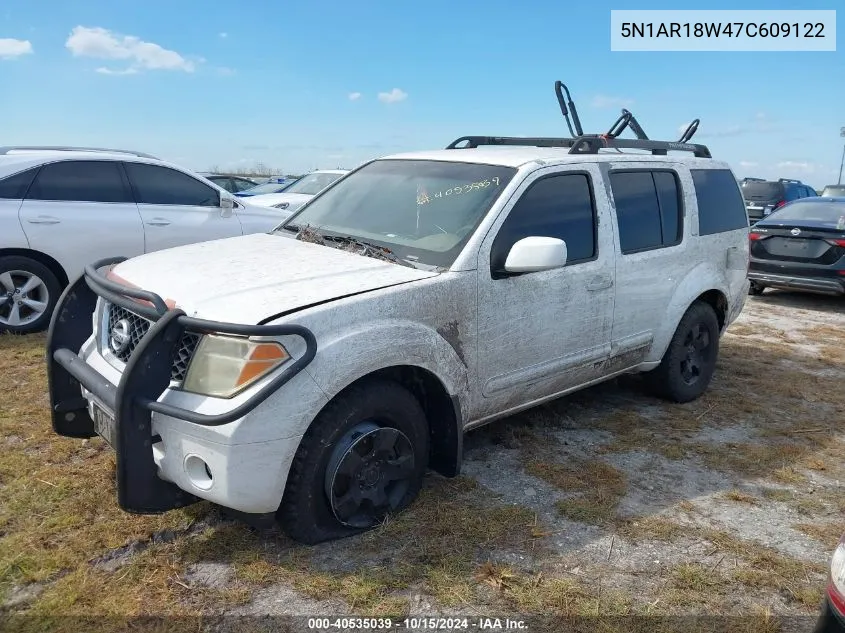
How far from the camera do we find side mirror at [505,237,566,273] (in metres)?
3.45

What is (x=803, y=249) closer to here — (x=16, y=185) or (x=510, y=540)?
(x=510, y=540)

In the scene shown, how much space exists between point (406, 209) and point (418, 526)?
5.69 feet

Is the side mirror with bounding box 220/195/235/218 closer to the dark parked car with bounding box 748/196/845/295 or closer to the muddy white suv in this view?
the muddy white suv

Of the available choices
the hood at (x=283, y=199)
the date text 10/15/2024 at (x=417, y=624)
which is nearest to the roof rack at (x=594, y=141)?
the date text 10/15/2024 at (x=417, y=624)

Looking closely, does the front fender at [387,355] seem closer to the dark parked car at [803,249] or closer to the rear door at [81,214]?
the rear door at [81,214]

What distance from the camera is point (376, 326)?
119 inches

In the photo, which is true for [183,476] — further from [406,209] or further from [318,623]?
[406,209]

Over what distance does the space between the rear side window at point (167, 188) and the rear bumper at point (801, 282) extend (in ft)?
21.7

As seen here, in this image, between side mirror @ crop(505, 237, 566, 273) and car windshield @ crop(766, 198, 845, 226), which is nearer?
side mirror @ crop(505, 237, 566, 273)

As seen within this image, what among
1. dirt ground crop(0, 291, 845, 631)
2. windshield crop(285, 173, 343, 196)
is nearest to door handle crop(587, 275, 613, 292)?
dirt ground crop(0, 291, 845, 631)

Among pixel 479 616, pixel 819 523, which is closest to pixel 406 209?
pixel 479 616

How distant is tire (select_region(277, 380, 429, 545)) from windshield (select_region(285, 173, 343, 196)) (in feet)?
29.4

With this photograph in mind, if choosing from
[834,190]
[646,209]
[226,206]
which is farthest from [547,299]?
[834,190]

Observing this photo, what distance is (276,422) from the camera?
2.71 m
